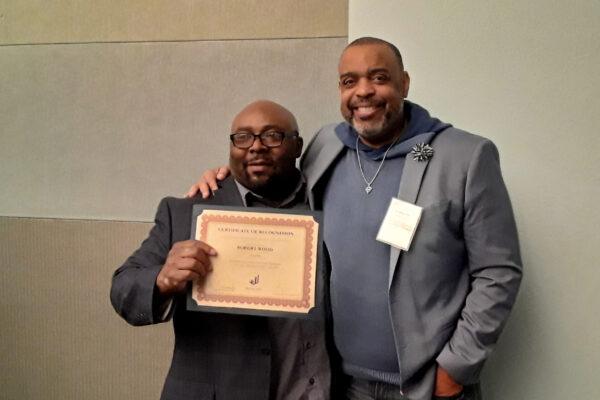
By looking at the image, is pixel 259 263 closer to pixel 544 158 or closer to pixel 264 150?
pixel 264 150

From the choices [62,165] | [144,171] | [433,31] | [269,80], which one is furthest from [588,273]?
[62,165]

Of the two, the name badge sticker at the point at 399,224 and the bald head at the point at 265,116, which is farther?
the bald head at the point at 265,116

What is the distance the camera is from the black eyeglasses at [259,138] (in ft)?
3.87

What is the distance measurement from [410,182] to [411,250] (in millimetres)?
183

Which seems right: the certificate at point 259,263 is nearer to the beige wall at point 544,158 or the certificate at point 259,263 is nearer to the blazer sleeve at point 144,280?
the blazer sleeve at point 144,280

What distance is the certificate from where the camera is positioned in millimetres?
1003

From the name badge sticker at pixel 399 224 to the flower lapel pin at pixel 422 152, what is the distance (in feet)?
0.44

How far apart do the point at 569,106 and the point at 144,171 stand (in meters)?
1.73

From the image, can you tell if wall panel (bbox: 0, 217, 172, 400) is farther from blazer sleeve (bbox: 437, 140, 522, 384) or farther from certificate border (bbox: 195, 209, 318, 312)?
blazer sleeve (bbox: 437, 140, 522, 384)

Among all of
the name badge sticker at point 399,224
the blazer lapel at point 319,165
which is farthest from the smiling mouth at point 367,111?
the name badge sticker at point 399,224

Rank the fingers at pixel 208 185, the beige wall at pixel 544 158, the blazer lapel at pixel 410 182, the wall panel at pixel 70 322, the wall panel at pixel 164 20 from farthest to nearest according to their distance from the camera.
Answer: the wall panel at pixel 70 322 < the wall panel at pixel 164 20 < the beige wall at pixel 544 158 < the fingers at pixel 208 185 < the blazer lapel at pixel 410 182

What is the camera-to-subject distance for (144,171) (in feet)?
6.02

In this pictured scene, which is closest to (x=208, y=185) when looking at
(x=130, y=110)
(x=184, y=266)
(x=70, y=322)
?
(x=184, y=266)

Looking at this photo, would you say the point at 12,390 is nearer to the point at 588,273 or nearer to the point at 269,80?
the point at 269,80
